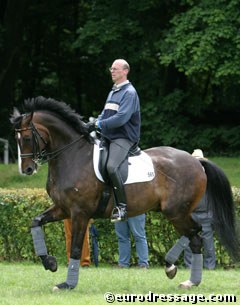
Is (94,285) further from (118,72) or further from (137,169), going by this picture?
(118,72)

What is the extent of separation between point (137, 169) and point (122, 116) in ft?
2.48

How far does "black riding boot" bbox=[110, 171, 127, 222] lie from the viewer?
9.70 metres

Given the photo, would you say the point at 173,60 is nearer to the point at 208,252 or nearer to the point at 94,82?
the point at 94,82

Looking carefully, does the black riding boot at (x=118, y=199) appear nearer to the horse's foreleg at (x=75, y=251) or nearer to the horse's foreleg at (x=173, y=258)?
the horse's foreleg at (x=75, y=251)

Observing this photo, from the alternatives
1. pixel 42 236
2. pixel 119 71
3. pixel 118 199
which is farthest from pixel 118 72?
pixel 42 236

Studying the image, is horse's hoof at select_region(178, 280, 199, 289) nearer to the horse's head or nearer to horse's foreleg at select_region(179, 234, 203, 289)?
horse's foreleg at select_region(179, 234, 203, 289)

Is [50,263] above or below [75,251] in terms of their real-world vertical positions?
below

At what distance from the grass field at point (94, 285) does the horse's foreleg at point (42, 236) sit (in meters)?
0.33

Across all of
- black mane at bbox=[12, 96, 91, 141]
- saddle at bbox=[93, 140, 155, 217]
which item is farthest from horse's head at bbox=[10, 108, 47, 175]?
saddle at bbox=[93, 140, 155, 217]

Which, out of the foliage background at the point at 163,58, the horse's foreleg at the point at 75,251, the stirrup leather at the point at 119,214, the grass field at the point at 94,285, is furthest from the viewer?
the foliage background at the point at 163,58

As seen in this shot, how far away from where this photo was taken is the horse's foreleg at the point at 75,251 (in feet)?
31.3

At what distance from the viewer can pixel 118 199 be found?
9.82 meters

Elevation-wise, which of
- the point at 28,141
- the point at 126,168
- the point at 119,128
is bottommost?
the point at 126,168

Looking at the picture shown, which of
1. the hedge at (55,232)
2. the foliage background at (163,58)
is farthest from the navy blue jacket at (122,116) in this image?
the foliage background at (163,58)
